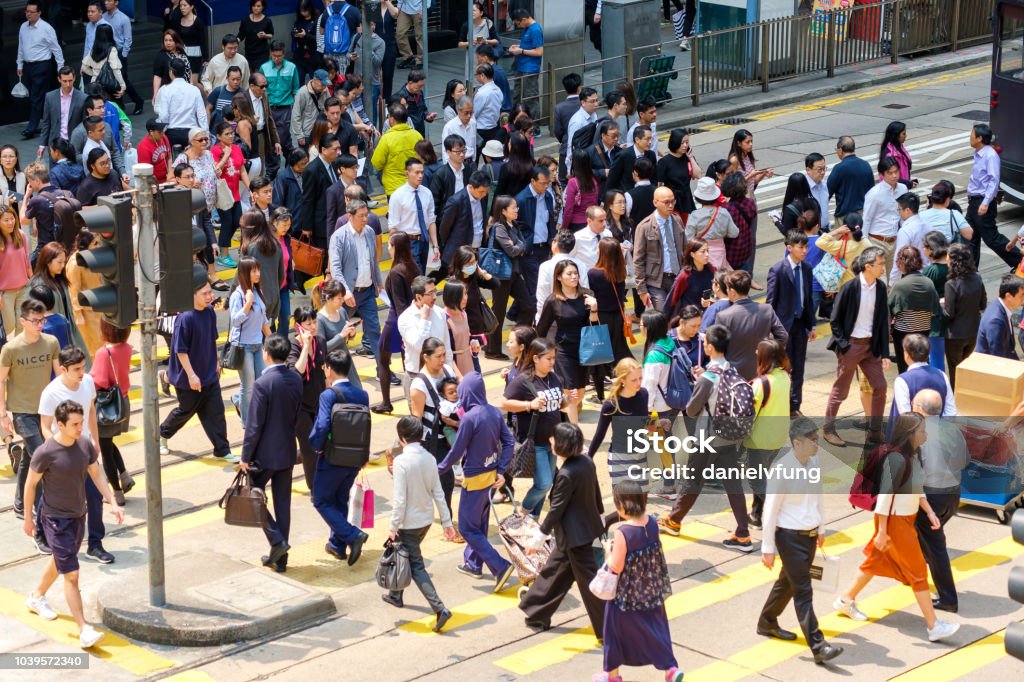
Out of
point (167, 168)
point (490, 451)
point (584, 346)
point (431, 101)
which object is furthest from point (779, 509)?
point (431, 101)

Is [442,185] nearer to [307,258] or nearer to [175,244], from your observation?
[307,258]

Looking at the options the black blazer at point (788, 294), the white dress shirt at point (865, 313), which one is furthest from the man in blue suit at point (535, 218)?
the white dress shirt at point (865, 313)

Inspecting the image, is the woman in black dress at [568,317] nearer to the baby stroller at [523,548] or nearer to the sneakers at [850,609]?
the baby stroller at [523,548]

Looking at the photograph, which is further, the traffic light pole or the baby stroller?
the baby stroller

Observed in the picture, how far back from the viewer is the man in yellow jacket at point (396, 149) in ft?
59.7

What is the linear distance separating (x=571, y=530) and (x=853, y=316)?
14.5 feet

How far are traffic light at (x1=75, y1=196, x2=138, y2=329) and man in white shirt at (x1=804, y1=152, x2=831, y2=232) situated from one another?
857 centimetres

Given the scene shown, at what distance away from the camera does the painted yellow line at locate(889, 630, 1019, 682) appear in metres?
10.5

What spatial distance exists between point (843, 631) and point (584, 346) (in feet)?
13.2

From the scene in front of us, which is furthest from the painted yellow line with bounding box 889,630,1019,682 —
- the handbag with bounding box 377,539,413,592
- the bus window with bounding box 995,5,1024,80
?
the bus window with bounding box 995,5,1024,80

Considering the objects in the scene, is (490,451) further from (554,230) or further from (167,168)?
(167,168)

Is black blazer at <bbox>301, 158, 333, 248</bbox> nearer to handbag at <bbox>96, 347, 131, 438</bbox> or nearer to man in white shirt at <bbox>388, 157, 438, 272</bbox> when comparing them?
man in white shirt at <bbox>388, 157, 438, 272</bbox>

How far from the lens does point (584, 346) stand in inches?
564

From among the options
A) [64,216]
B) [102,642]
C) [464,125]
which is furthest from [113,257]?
[464,125]
